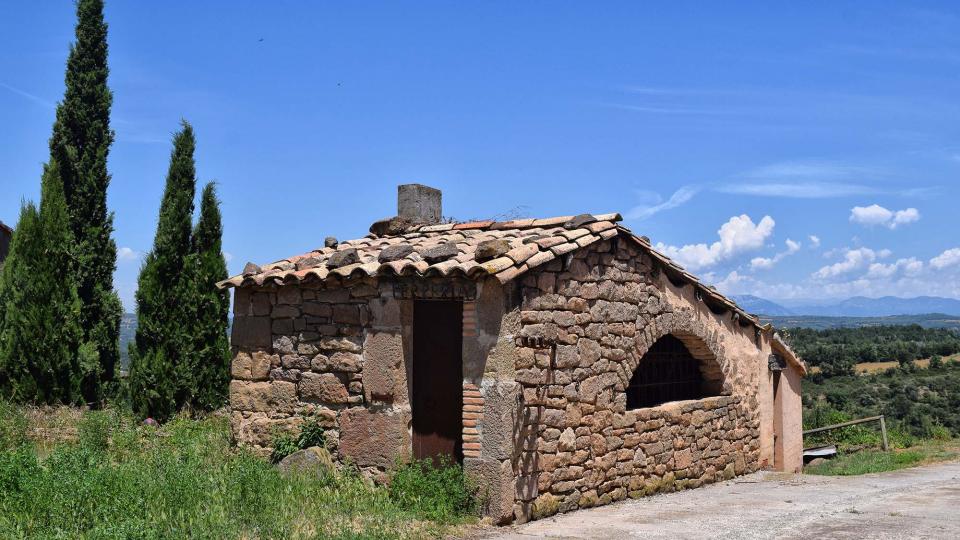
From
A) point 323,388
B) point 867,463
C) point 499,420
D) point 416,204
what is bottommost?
point 867,463

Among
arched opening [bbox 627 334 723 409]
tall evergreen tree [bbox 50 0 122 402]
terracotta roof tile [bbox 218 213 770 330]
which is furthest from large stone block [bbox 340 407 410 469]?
tall evergreen tree [bbox 50 0 122 402]

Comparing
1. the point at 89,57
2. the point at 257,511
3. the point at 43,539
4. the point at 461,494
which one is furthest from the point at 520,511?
the point at 89,57

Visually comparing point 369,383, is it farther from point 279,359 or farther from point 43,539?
point 43,539

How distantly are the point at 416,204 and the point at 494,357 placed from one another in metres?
4.04

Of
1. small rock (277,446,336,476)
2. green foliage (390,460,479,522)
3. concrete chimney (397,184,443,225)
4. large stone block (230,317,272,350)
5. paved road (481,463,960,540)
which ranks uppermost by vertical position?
concrete chimney (397,184,443,225)

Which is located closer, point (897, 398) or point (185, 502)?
point (185, 502)

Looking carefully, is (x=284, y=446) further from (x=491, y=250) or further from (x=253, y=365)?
(x=491, y=250)

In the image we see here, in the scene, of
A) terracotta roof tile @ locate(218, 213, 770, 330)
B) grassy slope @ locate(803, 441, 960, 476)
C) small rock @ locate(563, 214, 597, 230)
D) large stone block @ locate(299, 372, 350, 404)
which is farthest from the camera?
grassy slope @ locate(803, 441, 960, 476)

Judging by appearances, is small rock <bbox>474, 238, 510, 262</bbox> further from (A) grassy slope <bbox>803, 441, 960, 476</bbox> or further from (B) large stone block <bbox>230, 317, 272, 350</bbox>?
(A) grassy slope <bbox>803, 441, 960, 476</bbox>

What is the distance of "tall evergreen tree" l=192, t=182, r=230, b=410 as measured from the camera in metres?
14.3

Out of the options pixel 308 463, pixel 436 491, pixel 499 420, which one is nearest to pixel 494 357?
pixel 499 420

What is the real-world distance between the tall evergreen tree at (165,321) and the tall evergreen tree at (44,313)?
984 mm

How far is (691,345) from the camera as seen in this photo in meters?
11.5

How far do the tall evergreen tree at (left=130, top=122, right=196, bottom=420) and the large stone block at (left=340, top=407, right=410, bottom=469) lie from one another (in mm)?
6118
